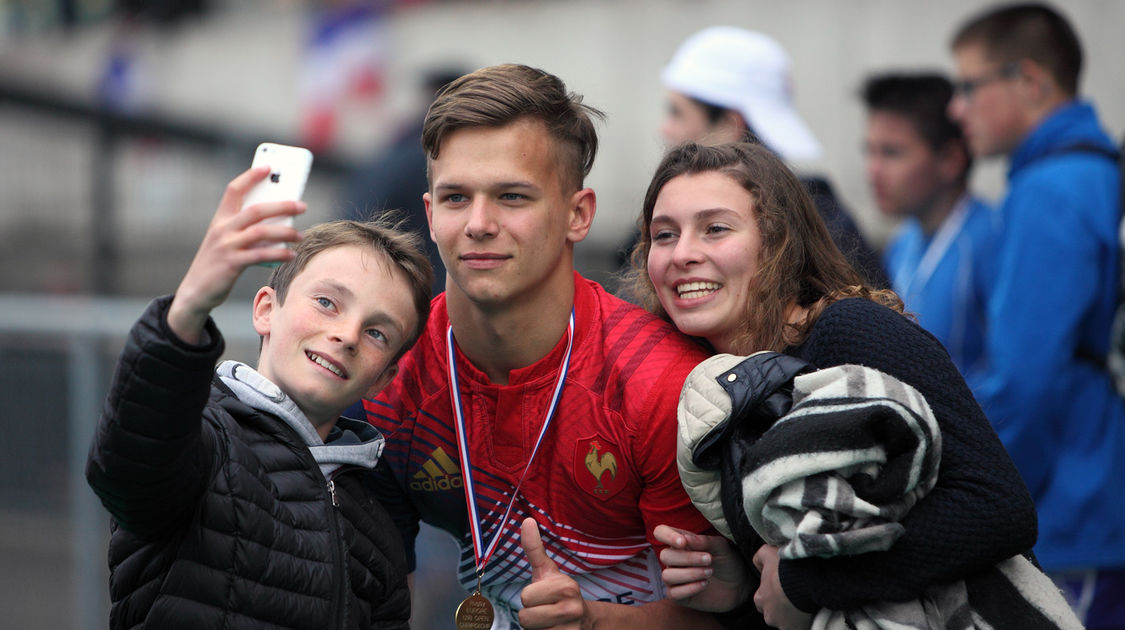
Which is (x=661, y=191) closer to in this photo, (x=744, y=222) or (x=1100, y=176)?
(x=744, y=222)

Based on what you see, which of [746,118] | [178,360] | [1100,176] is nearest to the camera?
[178,360]

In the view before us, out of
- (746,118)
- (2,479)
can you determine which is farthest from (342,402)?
(2,479)

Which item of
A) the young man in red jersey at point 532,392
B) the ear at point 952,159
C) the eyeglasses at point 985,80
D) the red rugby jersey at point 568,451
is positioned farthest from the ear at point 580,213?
the ear at point 952,159

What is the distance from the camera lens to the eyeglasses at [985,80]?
4723mm

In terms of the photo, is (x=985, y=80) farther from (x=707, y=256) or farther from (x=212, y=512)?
(x=212, y=512)

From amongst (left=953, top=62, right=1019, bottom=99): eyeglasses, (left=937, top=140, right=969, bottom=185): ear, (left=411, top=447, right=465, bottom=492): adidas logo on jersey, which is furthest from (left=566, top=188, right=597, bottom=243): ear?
(left=937, top=140, right=969, bottom=185): ear

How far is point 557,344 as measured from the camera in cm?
309

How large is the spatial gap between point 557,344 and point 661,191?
48cm

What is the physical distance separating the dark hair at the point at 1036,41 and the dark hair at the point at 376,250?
9.10ft

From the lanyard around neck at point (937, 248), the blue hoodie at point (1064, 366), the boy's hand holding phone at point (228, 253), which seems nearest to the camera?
the boy's hand holding phone at point (228, 253)

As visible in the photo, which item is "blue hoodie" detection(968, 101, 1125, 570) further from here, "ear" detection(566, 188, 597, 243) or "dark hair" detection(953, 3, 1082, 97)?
"ear" detection(566, 188, 597, 243)

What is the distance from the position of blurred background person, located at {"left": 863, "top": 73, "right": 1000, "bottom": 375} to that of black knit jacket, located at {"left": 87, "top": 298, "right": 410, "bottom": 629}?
2765mm

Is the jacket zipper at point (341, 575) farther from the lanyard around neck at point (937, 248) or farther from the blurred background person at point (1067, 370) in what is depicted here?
the lanyard around neck at point (937, 248)

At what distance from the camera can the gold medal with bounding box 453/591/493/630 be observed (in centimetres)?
298
